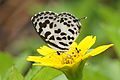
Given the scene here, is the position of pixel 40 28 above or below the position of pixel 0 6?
above

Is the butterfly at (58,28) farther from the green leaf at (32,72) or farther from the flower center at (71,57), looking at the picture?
the green leaf at (32,72)

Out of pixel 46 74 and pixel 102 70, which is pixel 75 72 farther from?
pixel 102 70

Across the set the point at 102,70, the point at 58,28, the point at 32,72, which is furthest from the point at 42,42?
the point at 58,28

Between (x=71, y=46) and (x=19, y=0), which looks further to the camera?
(x=19, y=0)

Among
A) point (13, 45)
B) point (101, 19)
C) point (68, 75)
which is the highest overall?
point (68, 75)

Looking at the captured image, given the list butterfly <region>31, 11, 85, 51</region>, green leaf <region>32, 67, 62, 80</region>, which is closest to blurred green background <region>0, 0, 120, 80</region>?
green leaf <region>32, 67, 62, 80</region>

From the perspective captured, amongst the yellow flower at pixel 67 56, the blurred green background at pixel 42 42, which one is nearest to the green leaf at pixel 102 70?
the blurred green background at pixel 42 42

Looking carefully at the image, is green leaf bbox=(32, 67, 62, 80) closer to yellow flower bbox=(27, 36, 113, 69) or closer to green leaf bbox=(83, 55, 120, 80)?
yellow flower bbox=(27, 36, 113, 69)

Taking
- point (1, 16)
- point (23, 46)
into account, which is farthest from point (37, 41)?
point (1, 16)

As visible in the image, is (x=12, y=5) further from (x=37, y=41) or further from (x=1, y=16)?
(x=37, y=41)
